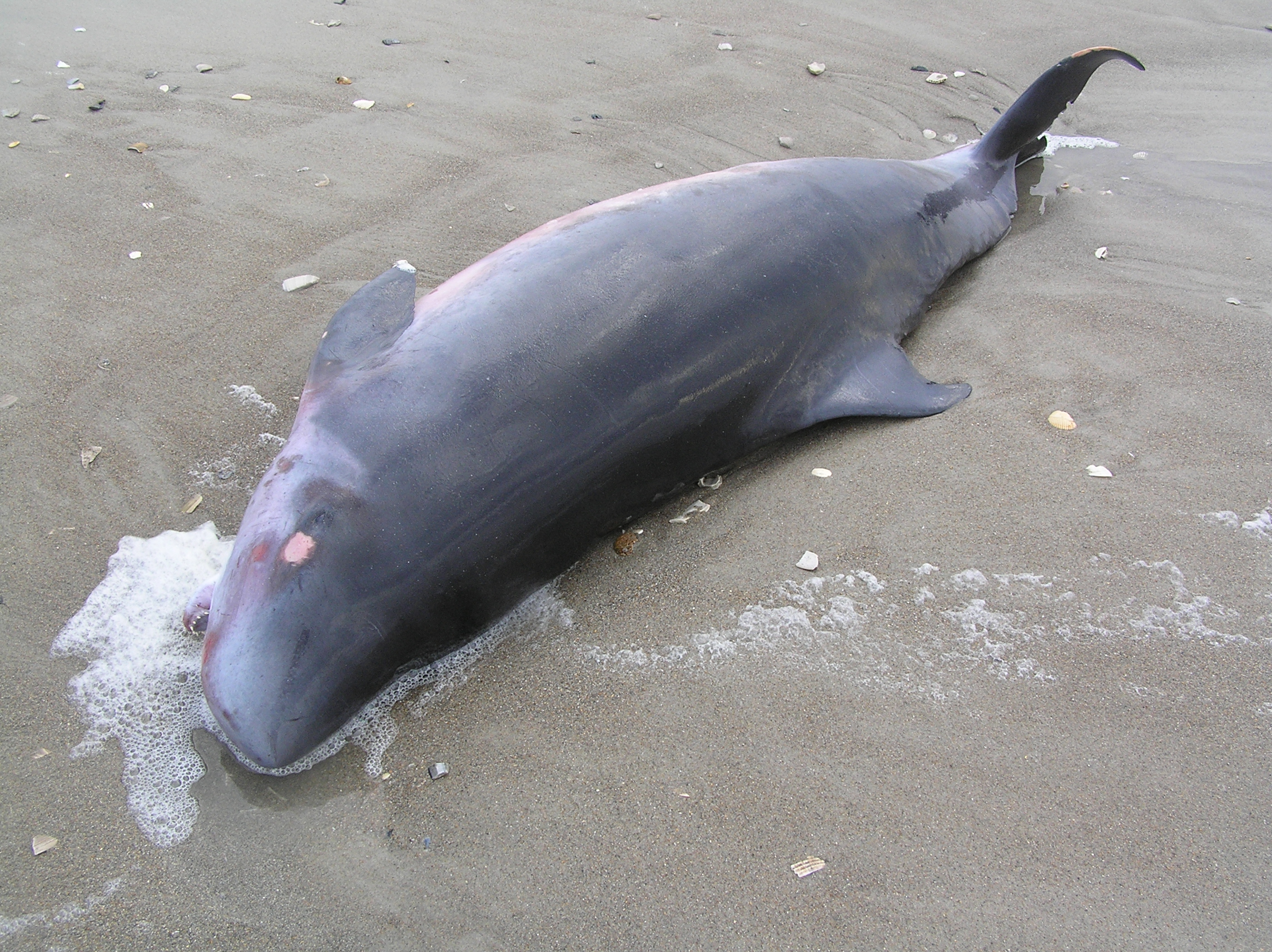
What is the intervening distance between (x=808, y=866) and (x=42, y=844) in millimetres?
1729

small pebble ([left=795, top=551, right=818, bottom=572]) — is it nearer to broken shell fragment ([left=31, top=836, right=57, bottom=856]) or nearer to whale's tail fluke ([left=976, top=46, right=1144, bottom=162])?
broken shell fragment ([left=31, top=836, right=57, bottom=856])

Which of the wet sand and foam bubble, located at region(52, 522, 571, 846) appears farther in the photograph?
foam bubble, located at region(52, 522, 571, 846)

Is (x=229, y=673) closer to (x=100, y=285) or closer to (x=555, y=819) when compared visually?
(x=555, y=819)

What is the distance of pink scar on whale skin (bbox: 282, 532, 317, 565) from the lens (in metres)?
2.15

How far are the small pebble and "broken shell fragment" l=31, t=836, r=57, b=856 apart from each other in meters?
1.98

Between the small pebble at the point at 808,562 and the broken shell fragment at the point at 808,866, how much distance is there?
2.80ft

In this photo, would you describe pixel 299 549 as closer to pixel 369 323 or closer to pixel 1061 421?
pixel 369 323

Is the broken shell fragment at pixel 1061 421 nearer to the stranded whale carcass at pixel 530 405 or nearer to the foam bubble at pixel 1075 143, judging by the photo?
the stranded whale carcass at pixel 530 405

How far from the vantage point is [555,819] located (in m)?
2.05

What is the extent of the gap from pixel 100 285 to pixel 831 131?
3660 millimetres

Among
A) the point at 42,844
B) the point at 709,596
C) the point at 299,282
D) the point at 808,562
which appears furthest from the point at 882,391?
the point at 42,844

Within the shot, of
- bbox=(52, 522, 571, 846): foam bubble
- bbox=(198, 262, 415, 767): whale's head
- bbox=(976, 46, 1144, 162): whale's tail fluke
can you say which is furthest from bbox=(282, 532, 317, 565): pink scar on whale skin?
bbox=(976, 46, 1144, 162): whale's tail fluke

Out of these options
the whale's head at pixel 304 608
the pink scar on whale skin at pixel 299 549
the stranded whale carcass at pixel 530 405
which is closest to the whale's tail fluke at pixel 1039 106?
the stranded whale carcass at pixel 530 405

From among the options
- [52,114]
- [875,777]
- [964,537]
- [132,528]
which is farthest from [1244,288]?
[52,114]
